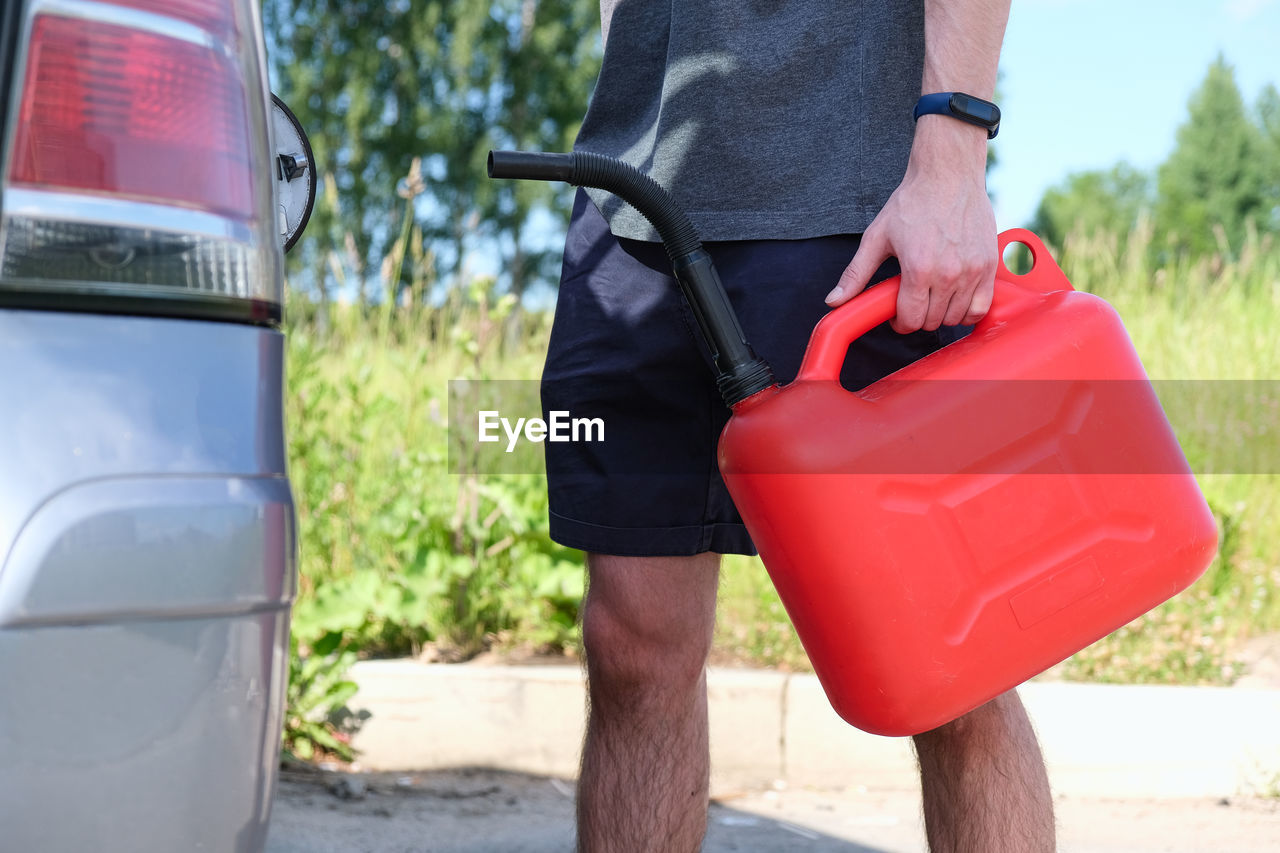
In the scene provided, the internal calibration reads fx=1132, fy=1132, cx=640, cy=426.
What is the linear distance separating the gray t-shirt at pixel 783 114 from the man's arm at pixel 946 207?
10 centimetres

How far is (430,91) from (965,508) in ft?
75.5

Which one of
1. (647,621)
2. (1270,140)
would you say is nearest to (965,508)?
(647,621)

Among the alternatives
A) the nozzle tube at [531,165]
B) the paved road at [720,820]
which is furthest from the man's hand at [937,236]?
the paved road at [720,820]

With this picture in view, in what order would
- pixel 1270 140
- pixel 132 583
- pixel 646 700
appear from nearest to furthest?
1. pixel 132 583
2. pixel 646 700
3. pixel 1270 140

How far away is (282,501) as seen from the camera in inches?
31.3

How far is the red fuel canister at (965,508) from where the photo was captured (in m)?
1.17

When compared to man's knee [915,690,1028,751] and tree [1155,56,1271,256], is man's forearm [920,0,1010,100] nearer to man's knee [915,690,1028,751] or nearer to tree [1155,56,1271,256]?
man's knee [915,690,1028,751]

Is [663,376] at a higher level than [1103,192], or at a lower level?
lower

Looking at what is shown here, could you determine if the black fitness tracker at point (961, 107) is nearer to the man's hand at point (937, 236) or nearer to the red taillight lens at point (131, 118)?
the man's hand at point (937, 236)

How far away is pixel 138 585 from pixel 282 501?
0.38ft

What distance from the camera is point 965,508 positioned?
1.19m

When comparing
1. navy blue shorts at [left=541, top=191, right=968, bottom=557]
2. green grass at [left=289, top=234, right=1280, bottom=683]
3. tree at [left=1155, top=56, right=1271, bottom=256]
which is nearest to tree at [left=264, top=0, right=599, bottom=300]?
green grass at [left=289, top=234, right=1280, bottom=683]

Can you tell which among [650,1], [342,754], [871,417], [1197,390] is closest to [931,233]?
[871,417]

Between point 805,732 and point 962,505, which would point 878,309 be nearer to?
point 962,505
